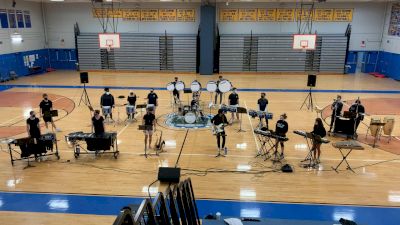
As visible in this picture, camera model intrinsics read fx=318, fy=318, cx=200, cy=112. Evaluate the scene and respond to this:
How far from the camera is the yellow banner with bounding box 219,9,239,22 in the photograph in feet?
97.5

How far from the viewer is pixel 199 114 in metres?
17.0

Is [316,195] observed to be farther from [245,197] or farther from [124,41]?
[124,41]

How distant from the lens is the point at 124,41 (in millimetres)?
30484

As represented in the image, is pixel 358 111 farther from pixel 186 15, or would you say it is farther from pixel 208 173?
pixel 186 15

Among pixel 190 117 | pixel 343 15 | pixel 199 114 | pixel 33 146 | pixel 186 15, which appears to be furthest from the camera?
pixel 186 15

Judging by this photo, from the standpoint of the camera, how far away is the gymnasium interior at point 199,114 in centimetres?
882

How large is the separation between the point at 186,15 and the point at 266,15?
751 centimetres

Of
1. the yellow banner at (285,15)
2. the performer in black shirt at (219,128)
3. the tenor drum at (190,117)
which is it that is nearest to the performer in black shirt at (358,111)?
the performer in black shirt at (219,128)

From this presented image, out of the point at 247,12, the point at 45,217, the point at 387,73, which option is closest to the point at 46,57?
the point at 247,12

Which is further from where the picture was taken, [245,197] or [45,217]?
[245,197]

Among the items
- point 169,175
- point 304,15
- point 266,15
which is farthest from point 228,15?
point 169,175

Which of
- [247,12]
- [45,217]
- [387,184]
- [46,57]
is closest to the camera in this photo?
[45,217]

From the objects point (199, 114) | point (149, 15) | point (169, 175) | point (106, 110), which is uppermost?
point (149, 15)

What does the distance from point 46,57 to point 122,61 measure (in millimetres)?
8087
